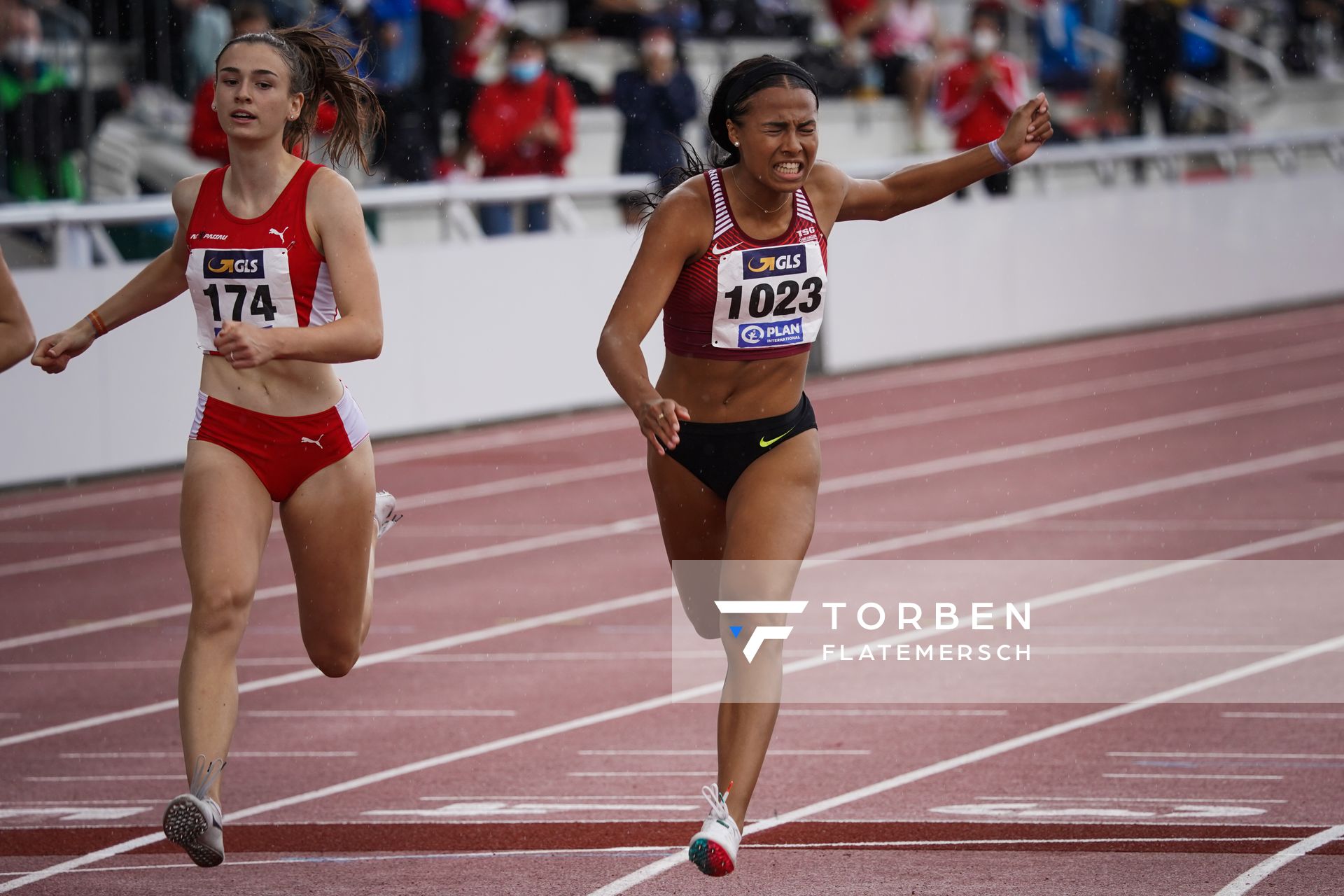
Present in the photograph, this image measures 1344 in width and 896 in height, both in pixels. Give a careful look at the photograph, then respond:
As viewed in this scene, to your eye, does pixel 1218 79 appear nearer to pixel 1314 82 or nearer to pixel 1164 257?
pixel 1314 82

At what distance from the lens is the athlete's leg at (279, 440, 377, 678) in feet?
19.3

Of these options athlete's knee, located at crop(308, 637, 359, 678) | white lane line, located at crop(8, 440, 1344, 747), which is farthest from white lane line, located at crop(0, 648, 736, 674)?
athlete's knee, located at crop(308, 637, 359, 678)

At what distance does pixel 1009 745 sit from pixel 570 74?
13338 mm

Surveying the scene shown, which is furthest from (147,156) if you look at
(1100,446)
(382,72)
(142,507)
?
(1100,446)

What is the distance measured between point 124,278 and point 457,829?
7.98 m

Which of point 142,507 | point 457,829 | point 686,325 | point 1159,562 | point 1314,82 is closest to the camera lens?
point 686,325

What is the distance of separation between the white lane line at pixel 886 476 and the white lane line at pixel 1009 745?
4.36 m

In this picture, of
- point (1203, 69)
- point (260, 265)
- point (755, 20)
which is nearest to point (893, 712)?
point (260, 265)

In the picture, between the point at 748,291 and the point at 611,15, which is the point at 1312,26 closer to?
the point at 611,15

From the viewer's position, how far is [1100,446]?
15.4 metres

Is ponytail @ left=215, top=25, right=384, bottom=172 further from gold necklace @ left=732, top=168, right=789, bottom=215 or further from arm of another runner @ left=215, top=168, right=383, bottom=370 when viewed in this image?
gold necklace @ left=732, top=168, right=789, bottom=215

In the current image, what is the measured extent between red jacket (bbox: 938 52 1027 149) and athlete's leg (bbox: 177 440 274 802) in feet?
47.5

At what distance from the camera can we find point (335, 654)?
20.2 feet

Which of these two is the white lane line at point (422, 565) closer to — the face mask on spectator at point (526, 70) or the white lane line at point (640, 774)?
the white lane line at point (640, 774)
